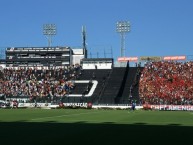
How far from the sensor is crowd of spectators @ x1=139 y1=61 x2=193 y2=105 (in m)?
70.6

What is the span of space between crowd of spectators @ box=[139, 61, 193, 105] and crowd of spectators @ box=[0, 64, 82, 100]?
1517 centimetres

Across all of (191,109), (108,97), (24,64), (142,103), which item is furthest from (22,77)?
(191,109)

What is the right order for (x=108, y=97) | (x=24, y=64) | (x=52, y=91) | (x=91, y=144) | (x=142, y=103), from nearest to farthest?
(x=91, y=144) < (x=142, y=103) < (x=108, y=97) < (x=52, y=91) < (x=24, y=64)

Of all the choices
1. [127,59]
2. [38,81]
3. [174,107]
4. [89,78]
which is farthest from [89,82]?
[174,107]

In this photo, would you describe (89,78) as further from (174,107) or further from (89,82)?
(174,107)

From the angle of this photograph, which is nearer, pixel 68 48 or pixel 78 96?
pixel 78 96

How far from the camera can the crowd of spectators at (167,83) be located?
7056 centimetres

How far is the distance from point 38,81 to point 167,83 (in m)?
27.2

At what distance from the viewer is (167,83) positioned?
77438 millimetres

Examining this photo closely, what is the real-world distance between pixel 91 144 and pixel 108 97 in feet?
199

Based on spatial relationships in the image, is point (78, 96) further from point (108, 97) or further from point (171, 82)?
point (171, 82)

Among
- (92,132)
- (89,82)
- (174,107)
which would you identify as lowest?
(174,107)

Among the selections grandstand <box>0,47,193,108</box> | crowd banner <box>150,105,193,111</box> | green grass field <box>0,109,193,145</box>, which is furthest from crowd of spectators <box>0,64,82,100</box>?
green grass field <box>0,109,193,145</box>

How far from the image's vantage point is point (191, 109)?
2537 inches
